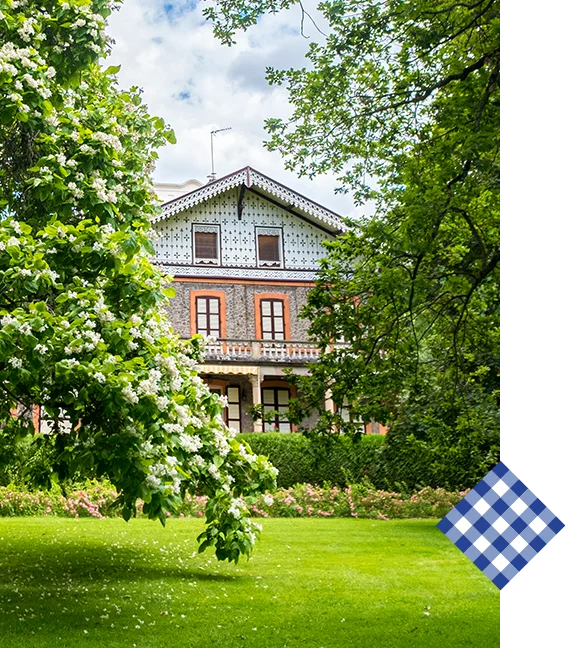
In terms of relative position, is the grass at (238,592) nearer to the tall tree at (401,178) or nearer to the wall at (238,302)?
the tall tree at (401,178)

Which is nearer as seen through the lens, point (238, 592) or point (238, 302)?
point (238, 592)

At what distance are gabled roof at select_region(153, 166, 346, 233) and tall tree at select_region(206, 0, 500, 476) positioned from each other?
6.7 inches

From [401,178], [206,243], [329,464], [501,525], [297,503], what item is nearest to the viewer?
[501,525]

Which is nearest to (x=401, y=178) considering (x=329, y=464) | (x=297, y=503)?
(x=297, y=503)

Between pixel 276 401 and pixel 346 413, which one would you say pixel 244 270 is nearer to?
pixel 276 401

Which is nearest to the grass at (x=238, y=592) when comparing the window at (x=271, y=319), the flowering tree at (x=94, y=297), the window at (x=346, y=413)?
the flowering tree at (x=94, y=297)

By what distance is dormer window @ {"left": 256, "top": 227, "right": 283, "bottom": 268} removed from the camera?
16.7ft

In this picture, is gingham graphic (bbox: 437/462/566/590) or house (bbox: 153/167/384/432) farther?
house (bbox: 153/167/384/432)

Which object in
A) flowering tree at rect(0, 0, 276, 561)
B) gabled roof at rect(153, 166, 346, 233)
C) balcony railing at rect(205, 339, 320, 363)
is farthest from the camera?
balcony railing at rect(205, 339, 320, 363)

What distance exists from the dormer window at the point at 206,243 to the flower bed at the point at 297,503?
2659 mm

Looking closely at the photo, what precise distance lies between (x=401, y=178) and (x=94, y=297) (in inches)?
79.7

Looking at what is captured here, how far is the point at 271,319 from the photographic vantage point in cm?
526

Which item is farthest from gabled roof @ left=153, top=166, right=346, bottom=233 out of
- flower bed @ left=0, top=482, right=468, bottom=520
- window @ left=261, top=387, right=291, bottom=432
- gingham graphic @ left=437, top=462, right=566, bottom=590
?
flower bed @ left=0, top=482, right=468, bottom=520

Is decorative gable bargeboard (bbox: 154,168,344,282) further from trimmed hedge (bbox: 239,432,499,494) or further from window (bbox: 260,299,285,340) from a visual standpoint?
trimmed hedge (bbox: 239,432,499,494)
